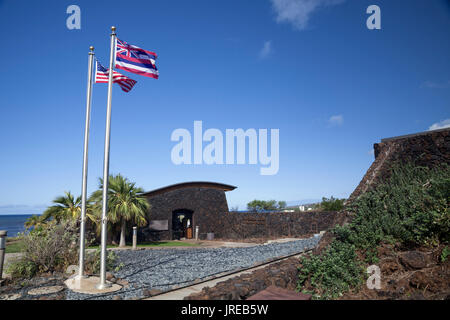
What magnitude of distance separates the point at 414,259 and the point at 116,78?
25.4ft

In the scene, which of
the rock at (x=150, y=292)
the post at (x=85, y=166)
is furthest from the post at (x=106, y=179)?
the rock at (x=150, y=292)

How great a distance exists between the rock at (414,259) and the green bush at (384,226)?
1.27 feet

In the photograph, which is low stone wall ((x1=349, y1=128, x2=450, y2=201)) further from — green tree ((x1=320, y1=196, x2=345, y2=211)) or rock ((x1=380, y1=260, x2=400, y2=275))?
green tree ((x1=320, y1=196, x2=345, y2=211))

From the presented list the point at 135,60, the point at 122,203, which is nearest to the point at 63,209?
the point at 122,203

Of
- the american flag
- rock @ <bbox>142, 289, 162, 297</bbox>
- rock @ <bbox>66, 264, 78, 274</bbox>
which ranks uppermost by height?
the american flag

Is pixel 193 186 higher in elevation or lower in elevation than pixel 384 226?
higher

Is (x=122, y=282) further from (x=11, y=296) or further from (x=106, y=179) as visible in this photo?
(x=106, y=179)

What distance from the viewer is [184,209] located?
72.8 ft

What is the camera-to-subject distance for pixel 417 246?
5.84m

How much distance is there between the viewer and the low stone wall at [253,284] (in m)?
4.70

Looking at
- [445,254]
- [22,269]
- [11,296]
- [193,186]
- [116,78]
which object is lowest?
[11,296]

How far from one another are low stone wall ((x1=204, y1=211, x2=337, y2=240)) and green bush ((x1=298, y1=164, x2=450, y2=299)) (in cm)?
1389

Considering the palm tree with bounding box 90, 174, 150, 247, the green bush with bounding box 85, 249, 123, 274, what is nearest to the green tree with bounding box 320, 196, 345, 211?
the palm tree with bounding box 90, 174, 150, 247

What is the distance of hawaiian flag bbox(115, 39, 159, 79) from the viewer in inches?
301
